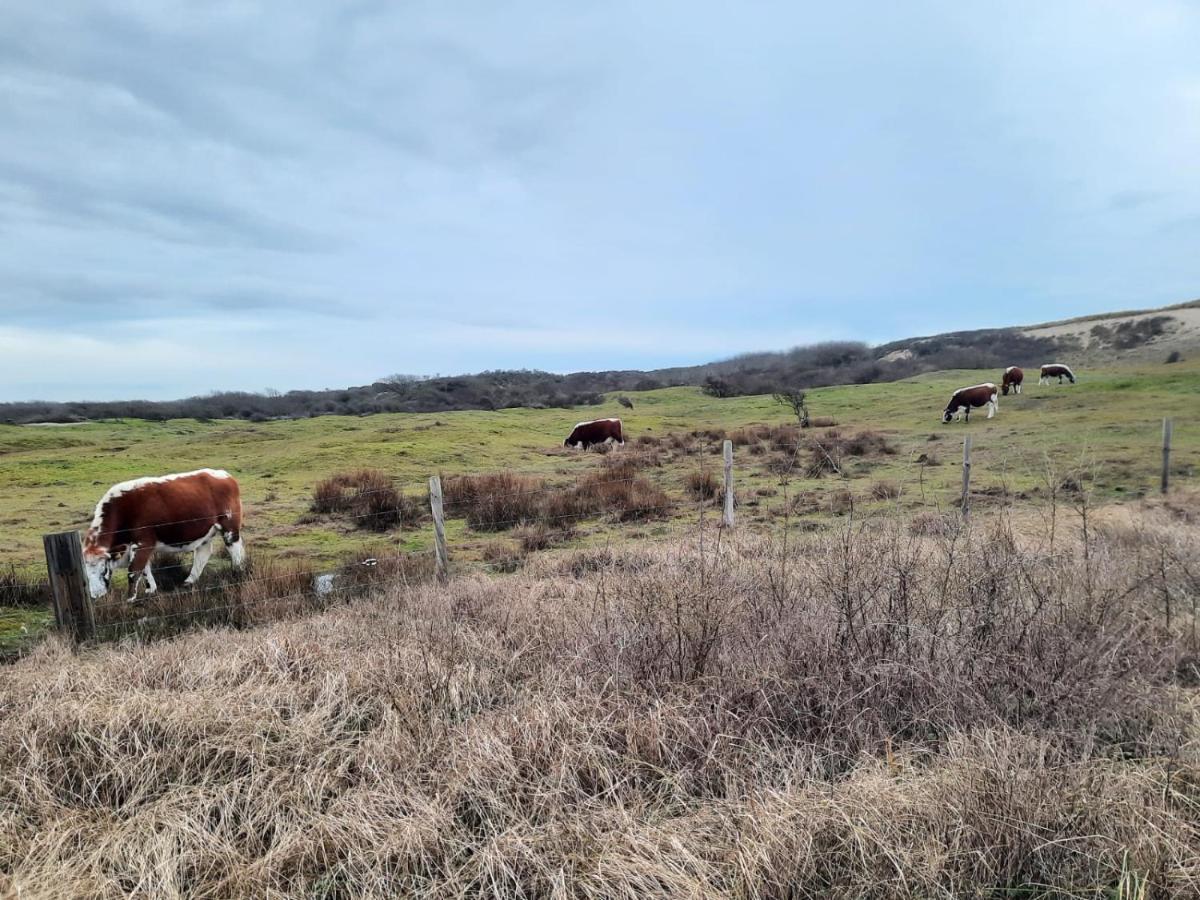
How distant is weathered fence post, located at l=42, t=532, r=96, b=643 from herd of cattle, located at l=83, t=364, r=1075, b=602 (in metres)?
1.97

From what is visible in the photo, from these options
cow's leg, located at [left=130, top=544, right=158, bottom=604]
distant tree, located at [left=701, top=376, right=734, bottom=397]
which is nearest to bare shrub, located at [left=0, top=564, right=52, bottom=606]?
cow's leg, located at [left=130, top=544, right=158, bottom=604]

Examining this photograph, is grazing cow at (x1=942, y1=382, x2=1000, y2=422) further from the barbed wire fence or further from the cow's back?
the cow's back

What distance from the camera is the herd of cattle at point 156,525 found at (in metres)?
8.40

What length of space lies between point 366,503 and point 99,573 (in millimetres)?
6515

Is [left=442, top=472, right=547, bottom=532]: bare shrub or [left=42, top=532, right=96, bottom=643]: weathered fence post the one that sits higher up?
[left=42, top=532, right=96, bottom=643]: weathered fence post

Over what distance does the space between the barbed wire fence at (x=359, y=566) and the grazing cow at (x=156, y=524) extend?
0.47ft

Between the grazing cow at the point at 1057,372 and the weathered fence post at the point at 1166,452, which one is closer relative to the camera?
the weathered fence post at the point at 1166,452

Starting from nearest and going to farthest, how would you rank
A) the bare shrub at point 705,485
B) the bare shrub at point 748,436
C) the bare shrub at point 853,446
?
1. the bare shrub at point 705,485
2. the bare shrub at point 853,446
3. the bare shrub at point 748,436

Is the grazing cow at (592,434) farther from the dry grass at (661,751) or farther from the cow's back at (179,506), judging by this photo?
the dry grass at (661,751)

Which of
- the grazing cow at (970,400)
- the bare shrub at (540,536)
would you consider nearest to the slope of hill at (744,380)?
the grazing cow at (970,400)

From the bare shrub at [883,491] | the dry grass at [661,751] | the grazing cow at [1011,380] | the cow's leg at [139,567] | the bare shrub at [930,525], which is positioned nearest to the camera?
the dry grass at [661,751]

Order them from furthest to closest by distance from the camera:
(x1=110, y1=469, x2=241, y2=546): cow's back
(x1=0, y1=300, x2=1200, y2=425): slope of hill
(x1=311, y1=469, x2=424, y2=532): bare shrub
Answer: (x1=0, y1=300, x2=1200, y2=425): slope of hill, (x1=311, y1=469, x2=424, y2=532): bare shrub, (x1=110, y1=469, x2=241, y2=546): cow's back

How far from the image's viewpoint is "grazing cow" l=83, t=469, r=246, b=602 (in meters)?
8.40

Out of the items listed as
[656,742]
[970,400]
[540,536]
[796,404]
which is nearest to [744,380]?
[796,404]
